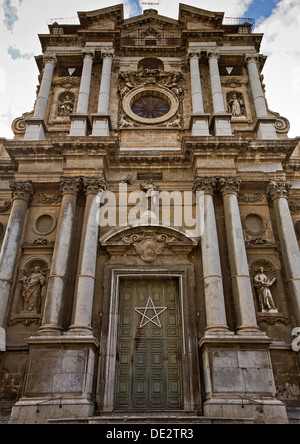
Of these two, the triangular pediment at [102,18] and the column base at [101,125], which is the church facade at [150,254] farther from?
the triangular pediment at [102,18]

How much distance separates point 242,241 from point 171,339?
3.75 meters

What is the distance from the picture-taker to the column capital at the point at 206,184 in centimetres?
1256

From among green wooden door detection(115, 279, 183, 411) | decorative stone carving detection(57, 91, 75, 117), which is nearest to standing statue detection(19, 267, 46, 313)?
green wooden door detection(115, 279, 183, 411)

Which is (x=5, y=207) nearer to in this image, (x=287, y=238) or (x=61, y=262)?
(x=61, y=262)

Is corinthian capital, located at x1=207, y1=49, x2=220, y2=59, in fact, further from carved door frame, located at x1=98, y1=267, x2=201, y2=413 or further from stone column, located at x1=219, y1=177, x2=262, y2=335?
carved door frame, located at x1=98, y1=267, x2=201, y2=413

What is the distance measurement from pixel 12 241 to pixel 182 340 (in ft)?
20.3

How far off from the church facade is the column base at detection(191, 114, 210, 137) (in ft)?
0.18

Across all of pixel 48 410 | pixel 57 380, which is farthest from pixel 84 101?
pixel 48 410

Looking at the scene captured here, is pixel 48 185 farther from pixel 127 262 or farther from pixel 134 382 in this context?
pixel 134 382

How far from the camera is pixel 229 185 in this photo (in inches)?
496

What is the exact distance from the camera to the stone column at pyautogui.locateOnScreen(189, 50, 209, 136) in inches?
561

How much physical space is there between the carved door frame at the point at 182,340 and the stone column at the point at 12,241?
3037 mm

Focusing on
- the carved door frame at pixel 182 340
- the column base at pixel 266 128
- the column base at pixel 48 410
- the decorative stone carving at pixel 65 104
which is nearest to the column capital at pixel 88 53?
the decorative stone carving at pixel 65 104

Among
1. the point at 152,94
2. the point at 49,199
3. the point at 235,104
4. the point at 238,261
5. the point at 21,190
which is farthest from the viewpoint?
the point at 152,94
